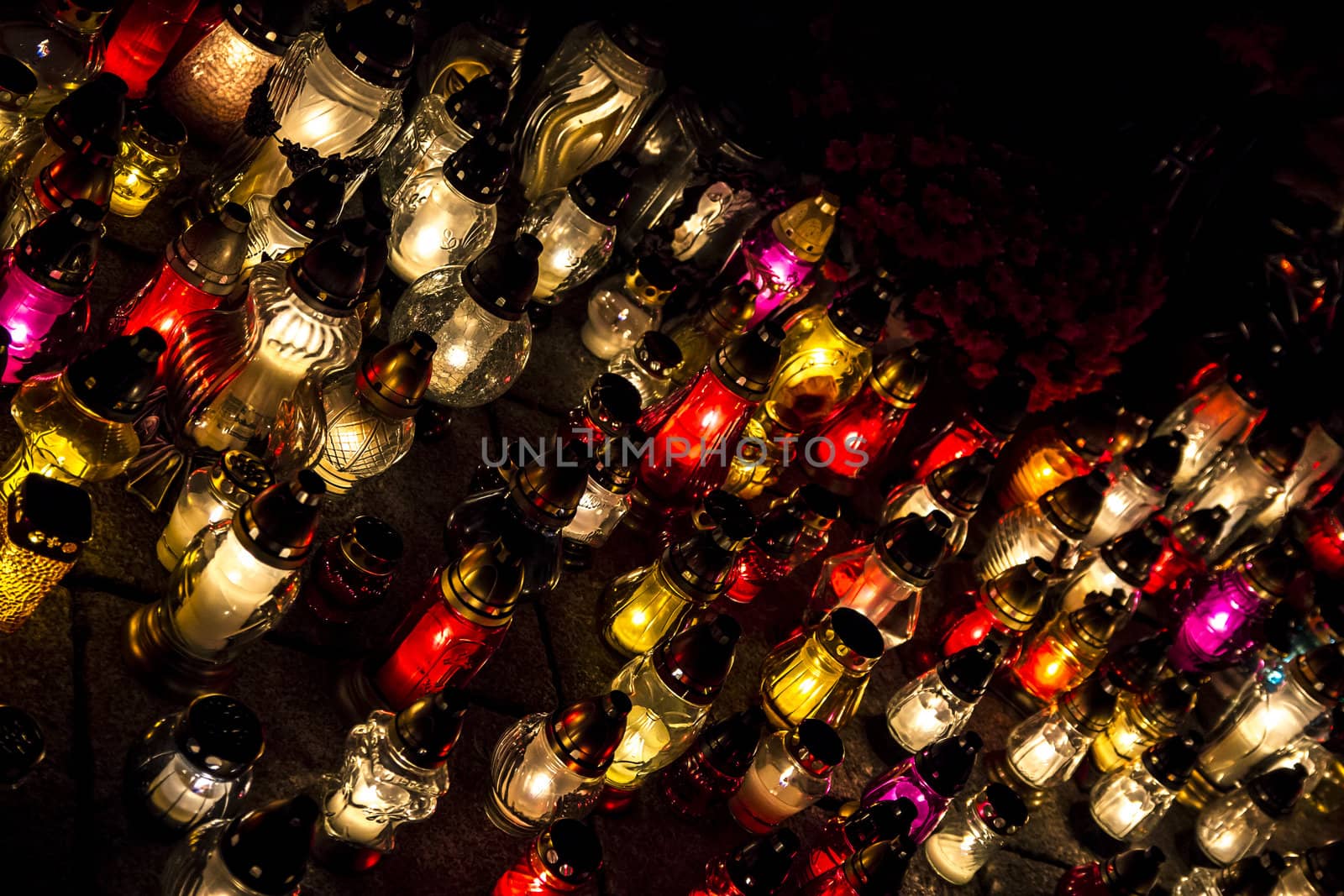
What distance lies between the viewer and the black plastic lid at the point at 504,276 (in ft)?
7.36

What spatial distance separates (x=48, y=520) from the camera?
1483mm

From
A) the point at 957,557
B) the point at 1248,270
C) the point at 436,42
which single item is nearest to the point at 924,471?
the point at 957,557

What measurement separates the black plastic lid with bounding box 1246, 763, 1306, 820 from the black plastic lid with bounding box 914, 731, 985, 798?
1.04 metres

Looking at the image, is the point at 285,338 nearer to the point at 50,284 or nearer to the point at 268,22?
the point at 50,284

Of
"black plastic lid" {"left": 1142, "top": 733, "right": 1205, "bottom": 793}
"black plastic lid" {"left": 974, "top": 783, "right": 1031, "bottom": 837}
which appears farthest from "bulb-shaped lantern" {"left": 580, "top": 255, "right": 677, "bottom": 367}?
"black plastic lid" {"left": 1142, "top": 733, "right": 1205, "bottom": 793}

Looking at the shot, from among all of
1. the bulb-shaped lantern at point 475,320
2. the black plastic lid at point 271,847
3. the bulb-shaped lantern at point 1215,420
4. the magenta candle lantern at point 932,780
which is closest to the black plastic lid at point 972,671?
the magenta candle lantern at point 932,780

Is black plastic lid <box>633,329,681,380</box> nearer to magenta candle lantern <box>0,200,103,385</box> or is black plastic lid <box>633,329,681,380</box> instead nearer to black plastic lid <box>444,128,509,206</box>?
black plastic lid <box>444,128,509,206</box>

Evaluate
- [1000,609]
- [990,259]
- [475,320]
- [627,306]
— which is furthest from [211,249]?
A: [990,259]

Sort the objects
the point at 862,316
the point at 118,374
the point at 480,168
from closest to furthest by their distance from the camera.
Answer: the point at 118,374 → the point at 480,168 → the point at 862,316

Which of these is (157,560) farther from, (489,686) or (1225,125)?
(1225,125)

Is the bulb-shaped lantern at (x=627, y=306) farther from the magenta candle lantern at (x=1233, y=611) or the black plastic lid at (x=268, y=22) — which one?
the magenta candle lantern at (x=1233, y=611)

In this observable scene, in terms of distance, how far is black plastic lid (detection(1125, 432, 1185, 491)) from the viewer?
11.3 ft

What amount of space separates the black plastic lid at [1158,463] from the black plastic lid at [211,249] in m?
2.67

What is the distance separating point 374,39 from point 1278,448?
10.6 feet
